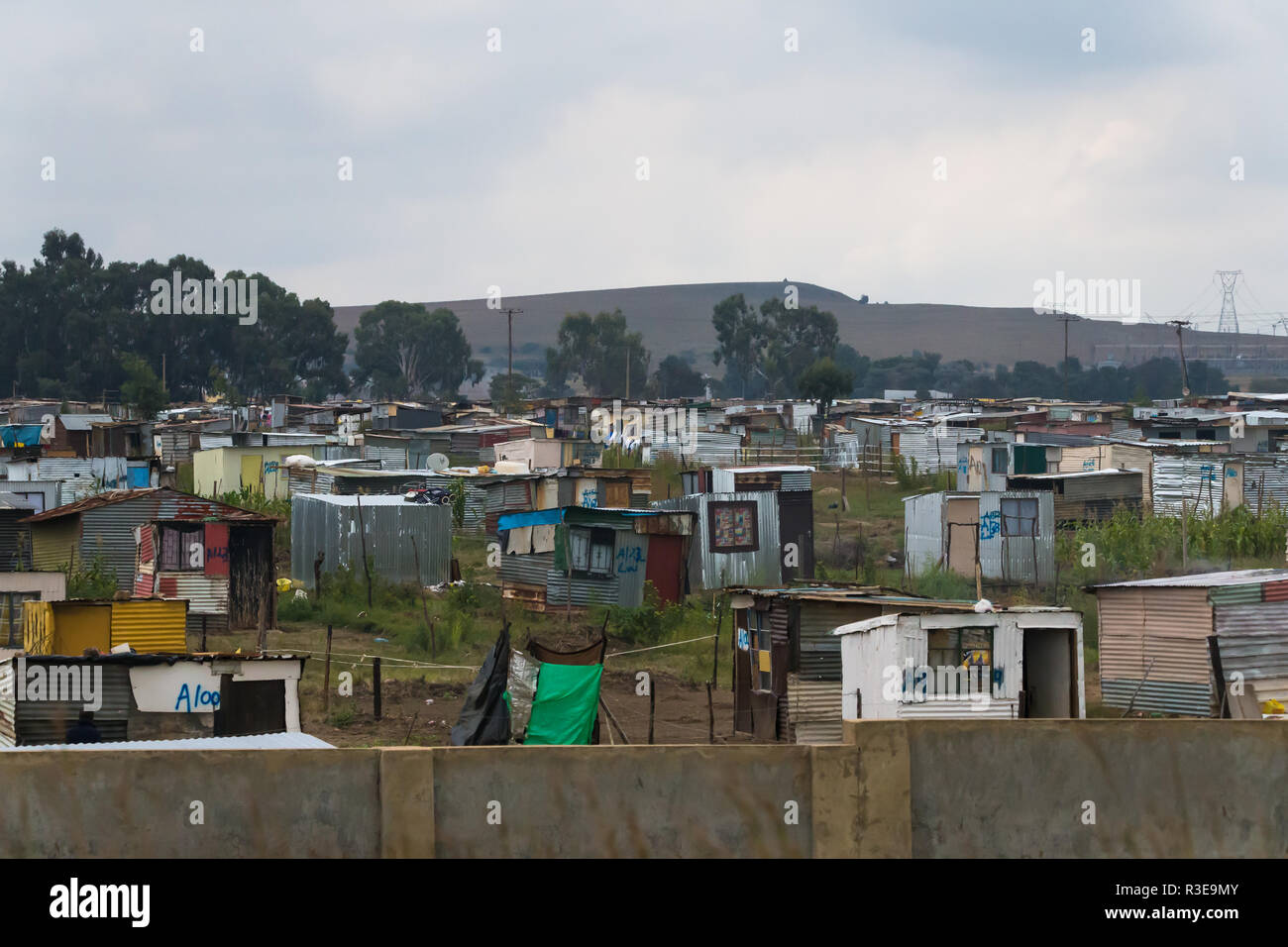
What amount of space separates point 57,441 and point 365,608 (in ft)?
83.3

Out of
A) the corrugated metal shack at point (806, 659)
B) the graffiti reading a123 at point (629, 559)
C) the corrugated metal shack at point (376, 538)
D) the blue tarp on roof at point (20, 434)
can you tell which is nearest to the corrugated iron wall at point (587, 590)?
the graffiti reading a123 at point (629, 559)

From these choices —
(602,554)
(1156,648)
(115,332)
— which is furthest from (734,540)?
(115,332)

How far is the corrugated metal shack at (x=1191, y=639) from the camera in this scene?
15906 mm

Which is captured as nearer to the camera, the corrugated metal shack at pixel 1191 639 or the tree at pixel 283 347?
the corrugated metal shack at pixel 1191 639

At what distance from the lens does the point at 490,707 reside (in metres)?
15.0

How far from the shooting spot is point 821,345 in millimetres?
119375

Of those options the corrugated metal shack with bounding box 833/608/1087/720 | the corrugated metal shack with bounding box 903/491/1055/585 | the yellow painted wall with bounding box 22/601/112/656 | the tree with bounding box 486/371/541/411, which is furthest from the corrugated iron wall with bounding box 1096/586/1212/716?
the tree with bounding box 486/371/541/411

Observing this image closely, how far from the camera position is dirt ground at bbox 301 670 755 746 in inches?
653

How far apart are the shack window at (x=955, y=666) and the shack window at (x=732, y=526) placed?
13.8 meters

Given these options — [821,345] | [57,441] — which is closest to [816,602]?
[57,441]

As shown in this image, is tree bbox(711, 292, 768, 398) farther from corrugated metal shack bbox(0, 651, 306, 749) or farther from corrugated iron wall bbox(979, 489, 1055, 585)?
corrugated metal shack bbox(0, 651, 306, 749)

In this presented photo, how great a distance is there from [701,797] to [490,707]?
5613 millimetres

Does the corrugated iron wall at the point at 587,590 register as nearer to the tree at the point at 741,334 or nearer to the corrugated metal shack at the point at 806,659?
Answer: the corrugated metal shack at the point at 806,659
